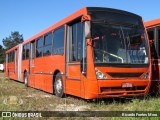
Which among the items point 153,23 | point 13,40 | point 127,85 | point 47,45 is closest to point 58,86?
point 47,45

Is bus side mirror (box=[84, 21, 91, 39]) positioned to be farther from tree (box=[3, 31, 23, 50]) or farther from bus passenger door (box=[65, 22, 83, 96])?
tree (box=[3, 31, 23, 50])

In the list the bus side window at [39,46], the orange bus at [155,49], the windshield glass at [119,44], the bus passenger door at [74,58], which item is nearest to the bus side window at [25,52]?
the bus side window at [39,46]

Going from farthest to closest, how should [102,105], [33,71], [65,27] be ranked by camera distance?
[33,71] < [65,27] < [102,105]

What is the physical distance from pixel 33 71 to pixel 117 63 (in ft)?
26.3

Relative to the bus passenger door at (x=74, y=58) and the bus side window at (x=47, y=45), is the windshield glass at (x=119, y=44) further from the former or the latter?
the bus side window at (x=47, y=45)

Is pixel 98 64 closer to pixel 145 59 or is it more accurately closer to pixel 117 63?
pixel 117 63

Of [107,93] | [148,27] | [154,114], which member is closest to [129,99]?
[107,93]

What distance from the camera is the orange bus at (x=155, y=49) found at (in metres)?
11.2

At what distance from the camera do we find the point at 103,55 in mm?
9703

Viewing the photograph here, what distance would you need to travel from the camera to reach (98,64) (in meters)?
9.55

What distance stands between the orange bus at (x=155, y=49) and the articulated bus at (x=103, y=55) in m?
0.83

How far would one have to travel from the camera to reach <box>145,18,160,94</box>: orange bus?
36.7 feet

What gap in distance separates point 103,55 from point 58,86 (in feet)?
10.9

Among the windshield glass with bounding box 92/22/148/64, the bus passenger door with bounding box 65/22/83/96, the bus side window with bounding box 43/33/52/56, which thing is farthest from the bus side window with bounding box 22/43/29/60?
the windshield glass with bounding box 92/22/148/64
